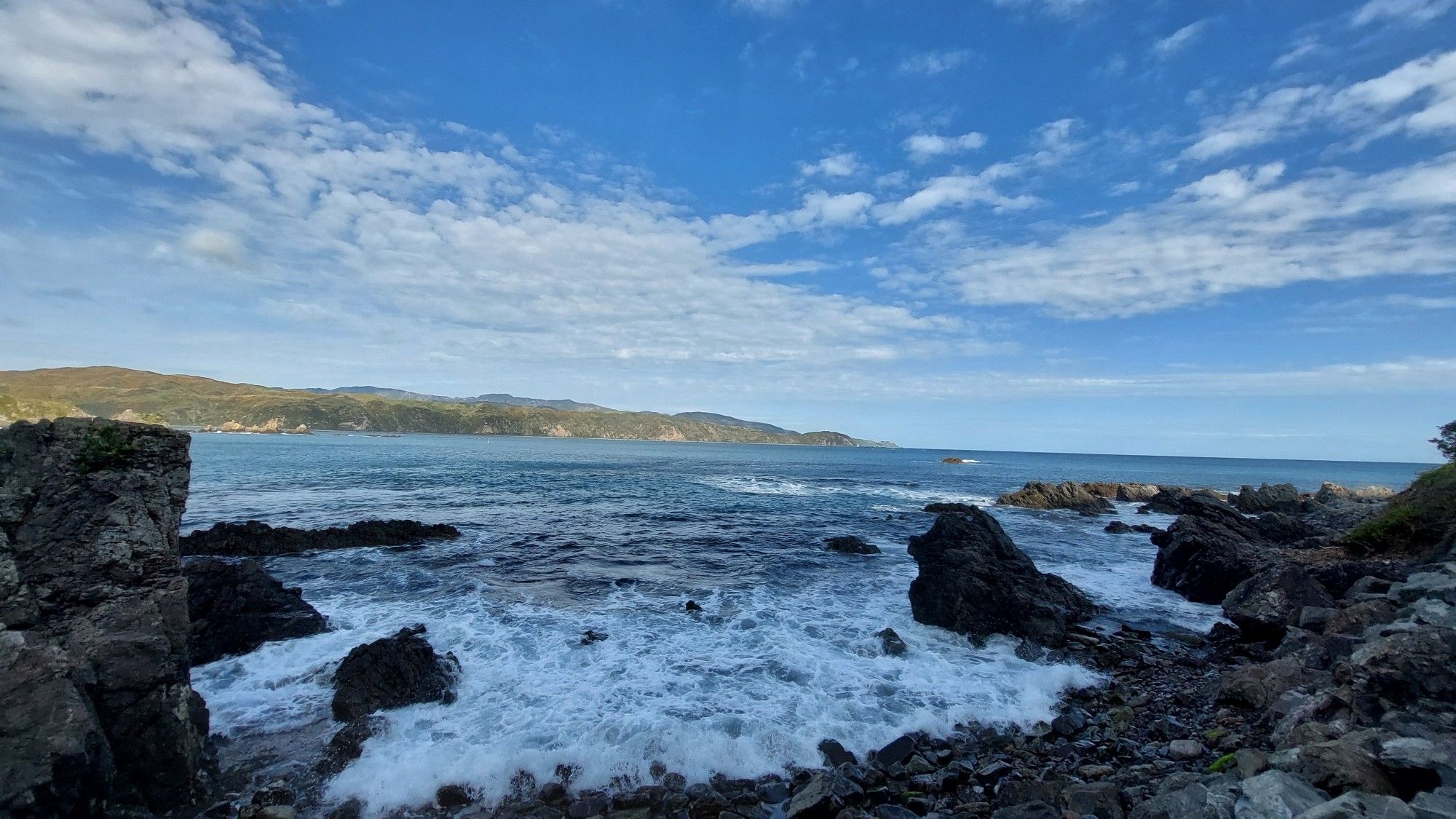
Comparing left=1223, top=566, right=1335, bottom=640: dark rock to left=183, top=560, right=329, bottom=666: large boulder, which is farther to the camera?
left=1223, top=566, right=1335, bottom=640: dark rock

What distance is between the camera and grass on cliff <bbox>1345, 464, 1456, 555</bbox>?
65.5 ft

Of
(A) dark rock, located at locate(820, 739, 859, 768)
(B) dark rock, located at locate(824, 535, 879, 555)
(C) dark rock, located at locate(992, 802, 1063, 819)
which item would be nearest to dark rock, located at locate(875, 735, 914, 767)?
(A) dark rock, located at locate(820, 739, 859, 768)

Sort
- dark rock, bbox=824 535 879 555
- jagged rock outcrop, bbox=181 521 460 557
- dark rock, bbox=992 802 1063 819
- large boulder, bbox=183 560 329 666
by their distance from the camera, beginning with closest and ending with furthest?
dark rock, bbox=992 802 1063 819
large boulder, bbox=183 560 329 666
jagged rock outcrop, bbox=181 521 460 557
dark rock, bbox=824 535 879 555

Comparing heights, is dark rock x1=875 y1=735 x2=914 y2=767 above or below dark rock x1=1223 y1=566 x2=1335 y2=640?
below

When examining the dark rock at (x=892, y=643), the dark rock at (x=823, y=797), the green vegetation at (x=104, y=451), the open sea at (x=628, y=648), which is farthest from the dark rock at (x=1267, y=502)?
the green vegetation at (x=104, y=451)

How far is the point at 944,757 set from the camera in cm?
1063

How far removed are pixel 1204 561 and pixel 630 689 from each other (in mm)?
23084

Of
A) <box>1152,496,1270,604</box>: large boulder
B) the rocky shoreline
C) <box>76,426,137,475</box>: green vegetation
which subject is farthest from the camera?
<box>1152,496,1270,604</box>: large boulder

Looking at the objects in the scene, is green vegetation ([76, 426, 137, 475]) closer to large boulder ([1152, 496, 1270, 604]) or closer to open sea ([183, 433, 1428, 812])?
open sea ([183, 433, 1428, 812])

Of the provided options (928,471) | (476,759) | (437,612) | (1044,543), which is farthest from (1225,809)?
(928,471)

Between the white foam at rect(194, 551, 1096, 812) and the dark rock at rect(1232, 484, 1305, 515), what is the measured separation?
5151cm

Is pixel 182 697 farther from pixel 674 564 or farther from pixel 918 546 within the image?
pixel 918 546

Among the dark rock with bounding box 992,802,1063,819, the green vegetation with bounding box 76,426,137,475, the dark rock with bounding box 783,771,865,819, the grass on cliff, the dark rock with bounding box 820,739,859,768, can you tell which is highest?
the green vegetation with bounding box 76,426,137,475

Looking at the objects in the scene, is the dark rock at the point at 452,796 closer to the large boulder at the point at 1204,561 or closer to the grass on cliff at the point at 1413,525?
the large boulder at the point at 1204,561
